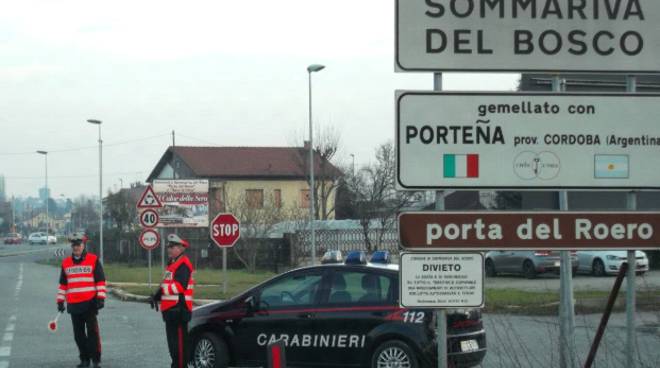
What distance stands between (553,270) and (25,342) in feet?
72.2

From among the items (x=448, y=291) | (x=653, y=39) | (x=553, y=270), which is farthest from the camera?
(x=553, y=270)

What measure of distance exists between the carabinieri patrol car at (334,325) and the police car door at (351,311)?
1 centimetres

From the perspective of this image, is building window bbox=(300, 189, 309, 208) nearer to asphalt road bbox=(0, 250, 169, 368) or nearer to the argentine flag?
asphalt road bbox=(0, 250, 169, 368)

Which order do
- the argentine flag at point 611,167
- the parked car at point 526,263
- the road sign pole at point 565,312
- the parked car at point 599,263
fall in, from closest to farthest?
→ the argentine flag at point 611,167 → the road sign pole at point 565,312 → the parked car at point 599,263 → the parked car at point 526,263

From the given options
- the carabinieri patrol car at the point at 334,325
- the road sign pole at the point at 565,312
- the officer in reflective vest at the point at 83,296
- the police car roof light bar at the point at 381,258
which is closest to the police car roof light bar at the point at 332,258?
the carabinieri patrol car at the point at 334,325

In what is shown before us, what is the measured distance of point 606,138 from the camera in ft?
19.1

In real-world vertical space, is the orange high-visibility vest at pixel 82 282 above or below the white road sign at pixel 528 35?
below

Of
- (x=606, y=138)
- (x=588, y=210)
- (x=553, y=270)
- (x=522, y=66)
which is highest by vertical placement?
(x=522, y=66)

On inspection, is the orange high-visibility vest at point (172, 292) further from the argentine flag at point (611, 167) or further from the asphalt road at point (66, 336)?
the argentine flag at point (611, 167)

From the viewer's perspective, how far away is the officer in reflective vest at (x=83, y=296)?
13352mm

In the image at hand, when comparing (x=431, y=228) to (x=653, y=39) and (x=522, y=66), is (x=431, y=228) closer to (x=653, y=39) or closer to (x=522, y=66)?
(x=522, y=66)

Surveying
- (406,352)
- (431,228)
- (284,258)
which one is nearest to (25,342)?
(406,352)

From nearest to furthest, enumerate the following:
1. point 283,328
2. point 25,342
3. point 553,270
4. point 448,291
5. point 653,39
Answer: point 448,291
point 653,39
point 283,328
point 25,342
point 553,270

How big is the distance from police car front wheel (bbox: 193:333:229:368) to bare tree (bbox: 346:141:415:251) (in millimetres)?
25438
